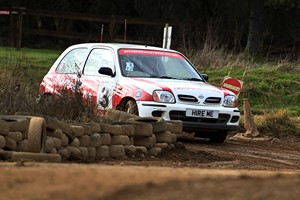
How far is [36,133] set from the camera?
26.0 ft

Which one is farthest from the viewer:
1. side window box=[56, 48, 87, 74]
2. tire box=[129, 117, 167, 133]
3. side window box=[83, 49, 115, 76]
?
side window box=[56, 48, 87, 74]

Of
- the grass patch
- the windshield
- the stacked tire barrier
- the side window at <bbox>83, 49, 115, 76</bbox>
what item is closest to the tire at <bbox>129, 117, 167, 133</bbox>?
the stacked tire barrier

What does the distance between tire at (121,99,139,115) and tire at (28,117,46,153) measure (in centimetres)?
417

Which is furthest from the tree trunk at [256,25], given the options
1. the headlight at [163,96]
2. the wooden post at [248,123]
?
the headlight at [163,96]

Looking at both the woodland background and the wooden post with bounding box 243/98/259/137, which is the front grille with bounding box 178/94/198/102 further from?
the woodland background

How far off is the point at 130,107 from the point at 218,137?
1699mm

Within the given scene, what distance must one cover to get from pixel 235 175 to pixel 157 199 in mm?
766

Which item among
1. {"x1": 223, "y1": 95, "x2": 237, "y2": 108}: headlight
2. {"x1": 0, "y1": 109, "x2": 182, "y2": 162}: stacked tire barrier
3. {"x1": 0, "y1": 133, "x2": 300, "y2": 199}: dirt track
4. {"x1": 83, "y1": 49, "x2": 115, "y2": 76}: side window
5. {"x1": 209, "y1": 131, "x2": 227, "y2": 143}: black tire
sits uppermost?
{"x1": 83, "y1": 49, "x2": 115, "y2": 76}: side window

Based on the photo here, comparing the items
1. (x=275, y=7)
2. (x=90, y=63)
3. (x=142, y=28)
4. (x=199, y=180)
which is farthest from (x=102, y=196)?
(x=142, y=28)

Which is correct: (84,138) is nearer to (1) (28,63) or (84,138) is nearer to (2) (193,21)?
(1) (28,63)

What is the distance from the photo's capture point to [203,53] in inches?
912

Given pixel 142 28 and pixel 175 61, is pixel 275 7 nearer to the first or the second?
pixel 142 28

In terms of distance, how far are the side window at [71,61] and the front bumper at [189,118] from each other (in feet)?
6.39

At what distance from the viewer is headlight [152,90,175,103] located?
11.9 metres
